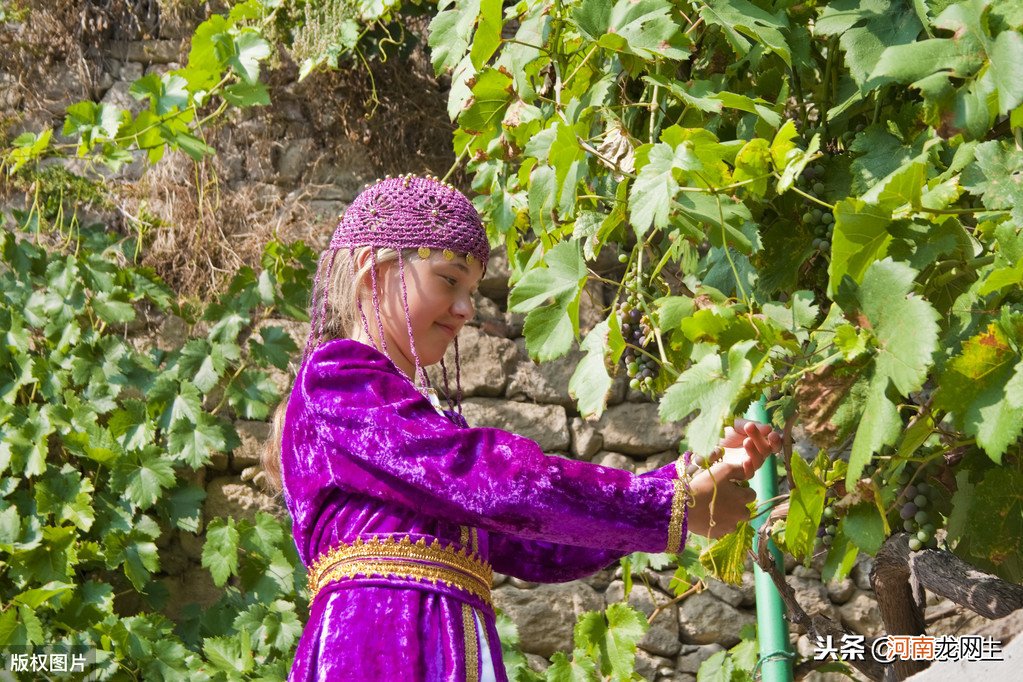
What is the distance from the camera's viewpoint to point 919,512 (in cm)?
158

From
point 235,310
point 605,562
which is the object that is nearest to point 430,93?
point 235,310

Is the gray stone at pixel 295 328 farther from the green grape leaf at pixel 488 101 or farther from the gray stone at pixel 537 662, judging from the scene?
the green grape leaf at pixel 488 101

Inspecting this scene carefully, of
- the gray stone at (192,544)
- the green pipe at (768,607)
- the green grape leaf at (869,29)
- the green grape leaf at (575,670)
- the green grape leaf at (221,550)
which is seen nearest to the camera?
the green grape leaf at (869,29)

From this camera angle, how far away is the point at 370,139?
3.19 metres

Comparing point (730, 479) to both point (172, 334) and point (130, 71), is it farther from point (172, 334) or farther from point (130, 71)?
point (130, 71)

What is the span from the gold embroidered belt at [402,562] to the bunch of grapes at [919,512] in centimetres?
57

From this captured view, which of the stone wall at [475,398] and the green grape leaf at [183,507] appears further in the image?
the stone wall at [475,398]

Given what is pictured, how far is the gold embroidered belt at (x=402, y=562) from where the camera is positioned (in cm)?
142

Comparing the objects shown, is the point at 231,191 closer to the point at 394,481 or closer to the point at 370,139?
the point at 370,139

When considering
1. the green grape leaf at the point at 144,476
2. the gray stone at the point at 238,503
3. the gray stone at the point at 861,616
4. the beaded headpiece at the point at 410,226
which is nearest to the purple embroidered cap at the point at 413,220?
the beaded headpiece at the point at 410,226

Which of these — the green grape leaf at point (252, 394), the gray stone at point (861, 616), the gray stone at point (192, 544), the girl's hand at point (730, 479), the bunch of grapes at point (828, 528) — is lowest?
the gray stone at point (861, 616)

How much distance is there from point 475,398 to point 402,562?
5.35 ft

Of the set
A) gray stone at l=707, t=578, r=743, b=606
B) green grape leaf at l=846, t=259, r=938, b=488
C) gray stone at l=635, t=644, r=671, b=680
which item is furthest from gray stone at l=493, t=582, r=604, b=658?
green grape leaf at l=846, t=259, r=938, b=488

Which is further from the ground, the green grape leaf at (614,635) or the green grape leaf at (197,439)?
the green grape leaf at (197,439)
